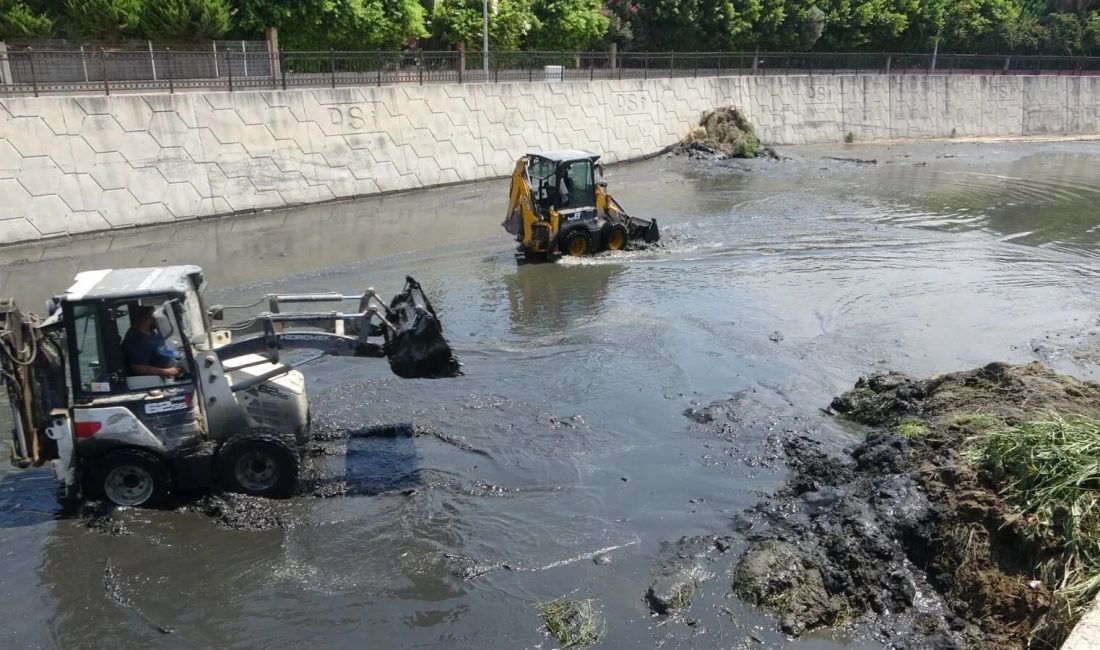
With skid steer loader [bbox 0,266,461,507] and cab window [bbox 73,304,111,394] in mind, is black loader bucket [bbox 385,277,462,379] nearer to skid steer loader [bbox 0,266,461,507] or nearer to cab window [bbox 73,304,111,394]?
skid steer loader [bbox 0,266,461,507]

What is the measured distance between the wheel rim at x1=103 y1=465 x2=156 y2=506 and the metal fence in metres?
13.4

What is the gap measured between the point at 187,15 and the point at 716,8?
23084 millimetres

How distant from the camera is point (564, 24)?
1335 inches

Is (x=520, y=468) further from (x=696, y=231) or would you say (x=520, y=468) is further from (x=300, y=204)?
(x=300, y=204)

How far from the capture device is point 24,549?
710 centimetres

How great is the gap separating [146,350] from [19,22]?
20.1 metres

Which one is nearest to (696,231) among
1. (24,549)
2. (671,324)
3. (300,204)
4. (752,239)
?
(752,239)

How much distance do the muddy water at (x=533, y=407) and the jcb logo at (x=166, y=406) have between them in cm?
96

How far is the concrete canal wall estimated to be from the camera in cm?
1745

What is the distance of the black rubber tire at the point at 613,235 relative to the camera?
55.8ft

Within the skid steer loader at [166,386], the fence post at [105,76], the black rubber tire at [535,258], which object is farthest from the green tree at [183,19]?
the skid steer loader at [166,386]

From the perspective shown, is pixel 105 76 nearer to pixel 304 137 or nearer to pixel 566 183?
pixel 304 137

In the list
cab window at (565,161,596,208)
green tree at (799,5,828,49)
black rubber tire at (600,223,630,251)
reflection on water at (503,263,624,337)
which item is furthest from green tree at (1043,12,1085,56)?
reflection on water at (503,263,624,337)

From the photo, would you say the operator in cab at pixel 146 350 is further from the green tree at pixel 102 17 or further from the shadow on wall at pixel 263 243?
the green tree at pixel 102 17
